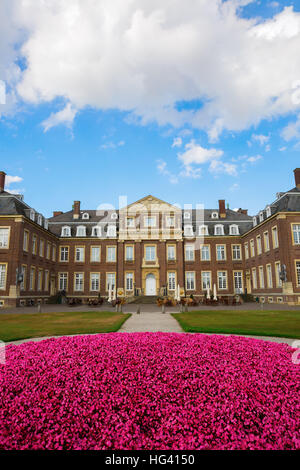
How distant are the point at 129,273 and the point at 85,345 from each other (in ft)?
109

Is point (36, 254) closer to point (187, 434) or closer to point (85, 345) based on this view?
point (85, 345)

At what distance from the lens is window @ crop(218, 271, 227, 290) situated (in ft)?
131

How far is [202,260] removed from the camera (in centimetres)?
4050

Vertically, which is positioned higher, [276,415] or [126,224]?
[126,224]

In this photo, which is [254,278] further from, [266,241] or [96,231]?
[96,231]

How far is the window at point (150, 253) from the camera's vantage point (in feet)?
130

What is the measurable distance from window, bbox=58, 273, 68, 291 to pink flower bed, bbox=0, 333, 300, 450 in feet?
119

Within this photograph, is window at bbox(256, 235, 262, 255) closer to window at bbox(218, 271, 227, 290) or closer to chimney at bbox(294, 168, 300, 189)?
window at bbox(218, 271, 227, 290)

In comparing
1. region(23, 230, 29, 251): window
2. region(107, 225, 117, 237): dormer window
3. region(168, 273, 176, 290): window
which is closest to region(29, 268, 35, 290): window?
region(23, 230, 29, 251): window

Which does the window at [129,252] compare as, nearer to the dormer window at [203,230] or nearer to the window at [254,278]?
the dormer window at [203,230]

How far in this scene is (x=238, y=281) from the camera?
40125mm

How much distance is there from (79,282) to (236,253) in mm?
22515

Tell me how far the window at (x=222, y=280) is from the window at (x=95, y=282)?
663 inches
